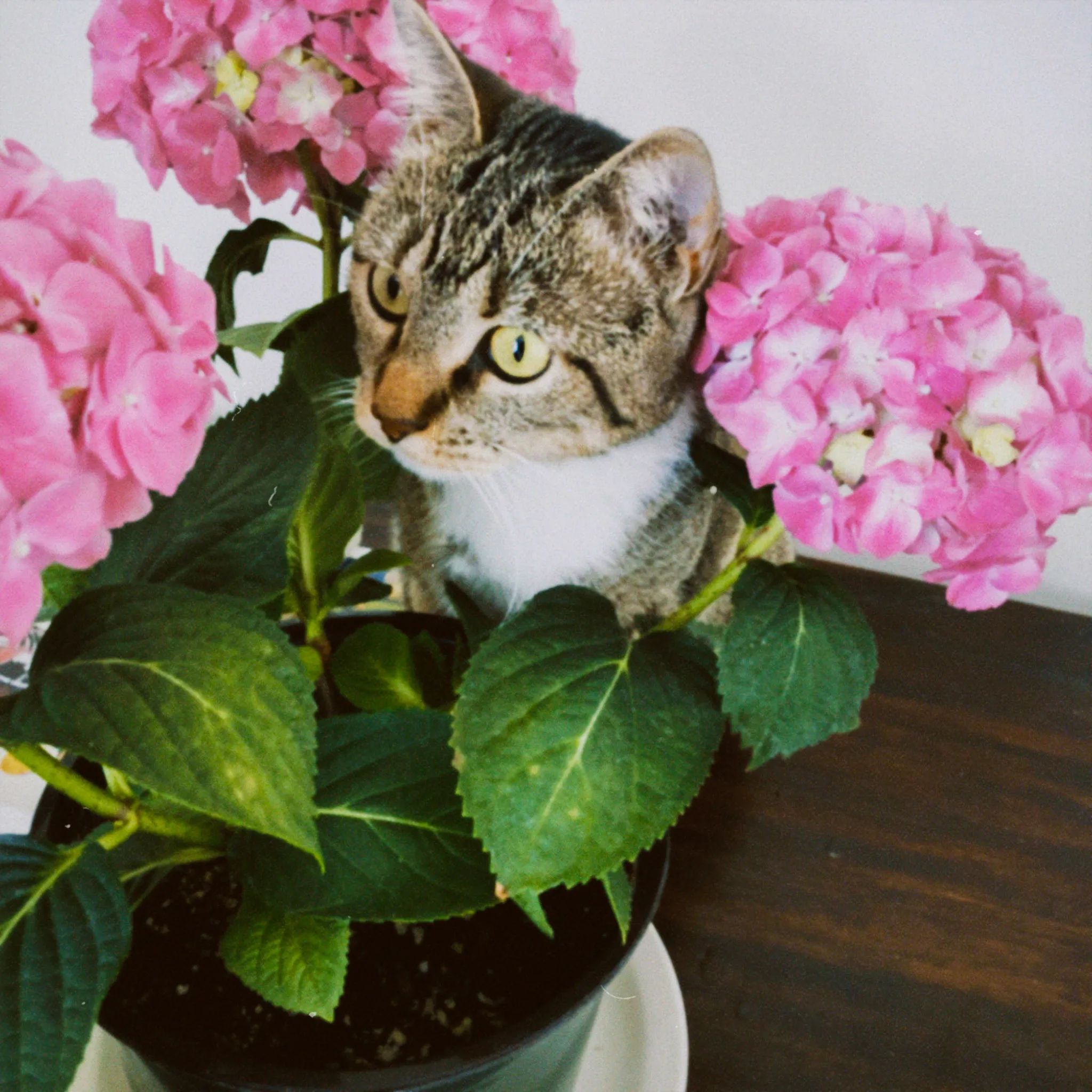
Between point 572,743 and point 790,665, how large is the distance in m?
0.09

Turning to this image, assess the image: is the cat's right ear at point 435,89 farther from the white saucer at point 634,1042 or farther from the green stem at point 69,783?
the white saucer at point 634,1042

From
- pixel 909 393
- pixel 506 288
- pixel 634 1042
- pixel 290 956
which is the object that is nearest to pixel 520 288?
pixel 506 288

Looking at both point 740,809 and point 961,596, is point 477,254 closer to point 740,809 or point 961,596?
point 961,596

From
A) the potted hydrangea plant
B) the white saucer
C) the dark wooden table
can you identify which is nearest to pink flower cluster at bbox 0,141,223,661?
the potted hydrangea plant

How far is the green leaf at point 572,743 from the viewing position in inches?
13.5

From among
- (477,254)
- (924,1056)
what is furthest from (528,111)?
(924,1056)

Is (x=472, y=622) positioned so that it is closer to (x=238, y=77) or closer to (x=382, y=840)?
(x=382, y=840)

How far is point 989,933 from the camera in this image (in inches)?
26.1

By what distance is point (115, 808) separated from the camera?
14.9 inches

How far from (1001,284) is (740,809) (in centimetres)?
48

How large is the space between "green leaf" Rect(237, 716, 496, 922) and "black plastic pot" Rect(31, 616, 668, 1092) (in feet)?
0.18

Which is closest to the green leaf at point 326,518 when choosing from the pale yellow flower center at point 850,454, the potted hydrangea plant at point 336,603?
the potted hydrangea plant at point 336,603

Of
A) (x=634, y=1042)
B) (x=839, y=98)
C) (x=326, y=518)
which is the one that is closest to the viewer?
(x=326, y=518)

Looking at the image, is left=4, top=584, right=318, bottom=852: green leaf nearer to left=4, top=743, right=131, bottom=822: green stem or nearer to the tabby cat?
left=4, top=743, right=131, bottom=822: green stem
